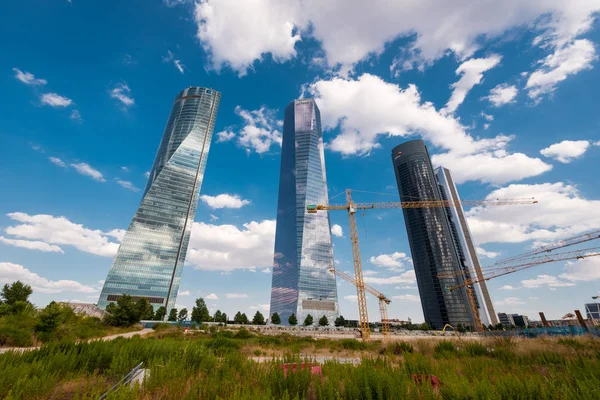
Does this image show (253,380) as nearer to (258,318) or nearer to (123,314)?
(123,314)

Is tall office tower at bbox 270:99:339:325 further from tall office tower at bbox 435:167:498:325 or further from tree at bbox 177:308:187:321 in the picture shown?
tall office tower at bbox 435:167:498:325

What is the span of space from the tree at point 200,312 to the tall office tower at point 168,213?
153 ft

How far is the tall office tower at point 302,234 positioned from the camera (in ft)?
391

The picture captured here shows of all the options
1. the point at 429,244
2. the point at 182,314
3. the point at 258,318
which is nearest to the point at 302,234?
the point at 258,318

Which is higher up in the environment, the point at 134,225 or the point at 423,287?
the point at 134,225

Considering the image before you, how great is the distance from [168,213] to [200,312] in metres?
67.1

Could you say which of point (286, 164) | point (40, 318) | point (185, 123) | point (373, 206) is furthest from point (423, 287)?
point (185, 123)

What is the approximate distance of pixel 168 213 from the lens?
11581 centimetres

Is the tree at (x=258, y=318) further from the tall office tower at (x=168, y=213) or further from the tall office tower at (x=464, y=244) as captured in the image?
the tall office tower at (x=464, y=244)

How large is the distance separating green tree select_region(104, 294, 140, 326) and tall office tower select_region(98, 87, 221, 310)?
64172 mm

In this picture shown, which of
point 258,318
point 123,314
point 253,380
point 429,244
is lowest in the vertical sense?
point 253,380

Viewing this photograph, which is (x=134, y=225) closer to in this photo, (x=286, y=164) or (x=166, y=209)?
(x=166, y=209)

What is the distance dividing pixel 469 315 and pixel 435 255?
31827 millimetres

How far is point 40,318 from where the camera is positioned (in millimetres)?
20469
